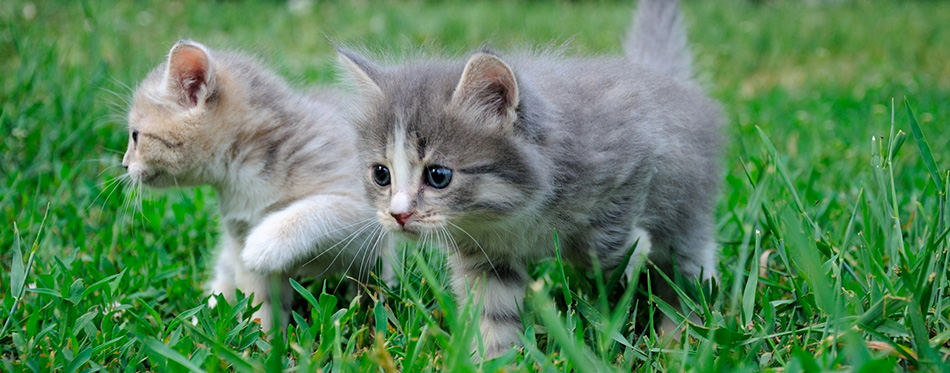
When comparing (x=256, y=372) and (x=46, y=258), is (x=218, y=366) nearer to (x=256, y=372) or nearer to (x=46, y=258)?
(x=256, y=372)

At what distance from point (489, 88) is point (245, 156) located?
1058 mm

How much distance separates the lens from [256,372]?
155 centimetres

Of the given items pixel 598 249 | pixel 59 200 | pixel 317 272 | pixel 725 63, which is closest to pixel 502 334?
pixel 598 249

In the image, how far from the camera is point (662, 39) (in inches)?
123

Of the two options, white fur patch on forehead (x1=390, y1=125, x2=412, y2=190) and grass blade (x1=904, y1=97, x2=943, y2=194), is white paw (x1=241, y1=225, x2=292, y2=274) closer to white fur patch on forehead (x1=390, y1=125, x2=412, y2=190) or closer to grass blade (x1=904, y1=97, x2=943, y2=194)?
white fur patch on forehead (x1=390, y1=125, x2=412, y2=190)

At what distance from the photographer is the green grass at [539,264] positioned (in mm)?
1737

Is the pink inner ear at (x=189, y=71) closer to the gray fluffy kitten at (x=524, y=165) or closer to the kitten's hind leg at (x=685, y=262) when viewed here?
the gray fluffy kitten at (x=524, y=165)

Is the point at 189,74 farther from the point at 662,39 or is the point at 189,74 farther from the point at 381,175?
the point at 662,39

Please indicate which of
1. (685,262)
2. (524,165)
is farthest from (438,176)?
(685,262)

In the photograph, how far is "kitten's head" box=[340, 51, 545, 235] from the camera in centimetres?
195

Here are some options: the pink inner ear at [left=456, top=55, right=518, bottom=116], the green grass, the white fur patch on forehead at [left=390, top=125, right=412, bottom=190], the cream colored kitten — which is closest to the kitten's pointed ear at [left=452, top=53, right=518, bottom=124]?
the pink inner ear at [left=456, top=55, right=518, bottom=116]

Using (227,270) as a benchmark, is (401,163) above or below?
above

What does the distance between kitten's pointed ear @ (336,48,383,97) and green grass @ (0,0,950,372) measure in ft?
1.32

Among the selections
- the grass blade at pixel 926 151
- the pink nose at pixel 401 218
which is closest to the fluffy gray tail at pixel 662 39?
the grass blade at pixel 926 151
